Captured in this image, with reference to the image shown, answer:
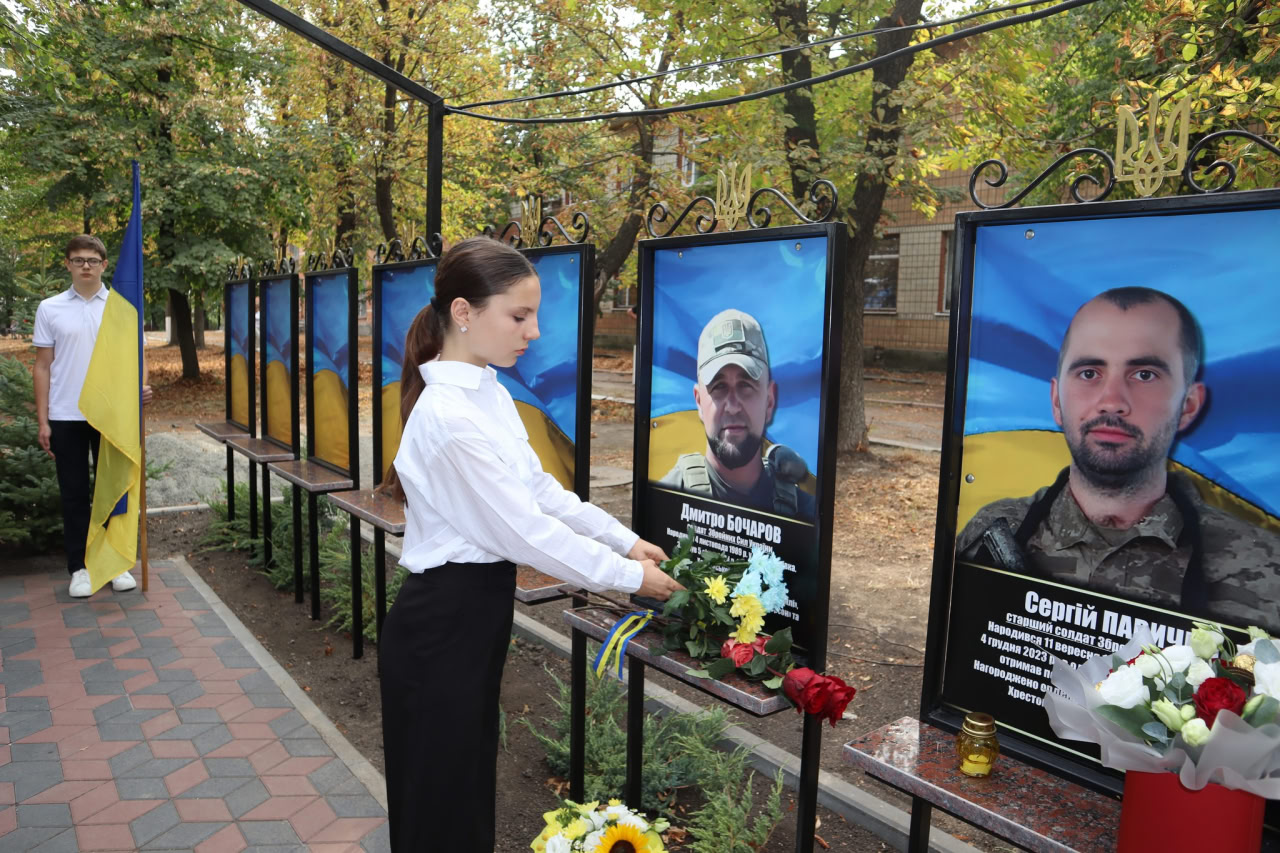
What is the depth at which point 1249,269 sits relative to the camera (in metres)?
1.90

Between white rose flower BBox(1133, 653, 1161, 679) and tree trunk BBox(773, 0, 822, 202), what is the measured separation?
7.95m

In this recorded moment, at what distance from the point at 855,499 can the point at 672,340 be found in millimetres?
6568

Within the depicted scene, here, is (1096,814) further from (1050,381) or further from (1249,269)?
(1249,269)

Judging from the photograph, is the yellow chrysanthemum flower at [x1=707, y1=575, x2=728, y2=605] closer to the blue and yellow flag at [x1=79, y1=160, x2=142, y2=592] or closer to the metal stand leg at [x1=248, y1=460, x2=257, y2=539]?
the blue and yellow flag at [x1=79, y1=160, x2=142, y2=592]

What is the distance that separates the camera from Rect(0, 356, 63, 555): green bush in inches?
263

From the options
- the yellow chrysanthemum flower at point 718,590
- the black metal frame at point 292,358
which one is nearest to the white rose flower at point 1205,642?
the yellow chrysanthemum flower at point 718,590

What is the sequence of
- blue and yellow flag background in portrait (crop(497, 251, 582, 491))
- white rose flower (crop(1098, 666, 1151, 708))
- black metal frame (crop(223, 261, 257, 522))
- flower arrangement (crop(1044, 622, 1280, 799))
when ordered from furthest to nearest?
black metal frame (crop(223, 261, 257, 522))
blue and yellow flag background in portrait (crop(497, 251, 582, 491))
white rose flower (crop(1098, 666, 1151, 708))
flower arrangement (crop(1044, 622, 1280, 799))

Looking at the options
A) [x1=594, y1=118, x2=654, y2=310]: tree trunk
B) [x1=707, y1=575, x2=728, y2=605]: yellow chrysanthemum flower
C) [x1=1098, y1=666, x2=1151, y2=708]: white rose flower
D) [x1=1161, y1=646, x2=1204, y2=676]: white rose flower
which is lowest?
[x1=707, y1=575, x2=728, y2=605]: yellow chrysanthemum flower

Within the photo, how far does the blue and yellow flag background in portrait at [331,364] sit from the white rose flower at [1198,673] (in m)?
4.81

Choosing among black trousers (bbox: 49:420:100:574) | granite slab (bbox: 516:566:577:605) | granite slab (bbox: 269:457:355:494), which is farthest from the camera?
black trousers (bbox: 49:420:100:574)

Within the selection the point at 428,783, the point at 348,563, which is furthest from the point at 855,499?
the point at 428,783

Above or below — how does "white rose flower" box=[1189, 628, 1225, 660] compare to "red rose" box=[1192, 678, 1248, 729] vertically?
above

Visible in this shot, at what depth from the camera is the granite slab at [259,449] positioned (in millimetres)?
6474

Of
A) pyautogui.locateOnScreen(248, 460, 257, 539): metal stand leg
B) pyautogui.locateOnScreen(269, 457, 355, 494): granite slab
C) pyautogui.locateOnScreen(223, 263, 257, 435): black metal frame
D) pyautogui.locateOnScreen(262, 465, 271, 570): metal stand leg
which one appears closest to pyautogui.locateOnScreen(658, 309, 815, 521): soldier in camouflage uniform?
pyautogui.locateOnScreen(269, 457, 355, 494): granite slab
